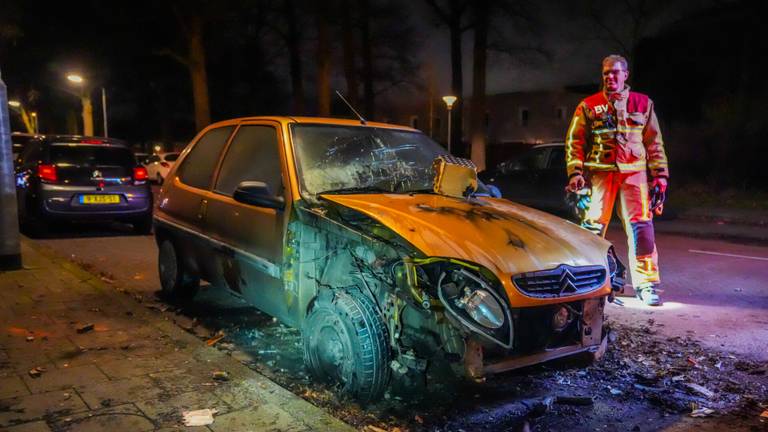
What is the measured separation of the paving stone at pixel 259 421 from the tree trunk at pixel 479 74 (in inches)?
769

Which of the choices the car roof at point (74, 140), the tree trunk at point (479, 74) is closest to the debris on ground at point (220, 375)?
the car roof at point (74, 140)

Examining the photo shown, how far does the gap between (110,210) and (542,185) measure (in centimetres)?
815

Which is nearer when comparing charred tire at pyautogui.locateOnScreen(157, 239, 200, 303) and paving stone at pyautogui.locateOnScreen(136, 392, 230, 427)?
paving stone at pyautogui.locateOnScreen(136, 392, 230, 427)

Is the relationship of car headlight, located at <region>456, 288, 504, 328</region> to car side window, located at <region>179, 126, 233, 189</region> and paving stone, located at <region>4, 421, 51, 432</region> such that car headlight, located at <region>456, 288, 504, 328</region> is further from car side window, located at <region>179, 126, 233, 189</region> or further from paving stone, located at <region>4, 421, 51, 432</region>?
car side window, located at <region>179, 126, 233, 189</region>

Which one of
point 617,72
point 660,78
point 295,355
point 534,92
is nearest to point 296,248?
point 295,355

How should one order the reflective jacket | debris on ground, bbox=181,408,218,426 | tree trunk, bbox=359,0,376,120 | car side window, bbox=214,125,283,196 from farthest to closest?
tree trunk, bbox=359,0,376,120, the reflective jacket, car side window, bbox=214,125,283,196, debris on ground, bbox=181,408,218,426

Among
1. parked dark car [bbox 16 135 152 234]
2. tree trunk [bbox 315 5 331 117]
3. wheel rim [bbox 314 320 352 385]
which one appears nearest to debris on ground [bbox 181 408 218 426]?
wheel rim [bbox 314 320 352 385]

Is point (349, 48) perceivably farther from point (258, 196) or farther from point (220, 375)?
point (220, 375)

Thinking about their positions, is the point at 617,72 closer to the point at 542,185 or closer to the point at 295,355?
the point at 295,355

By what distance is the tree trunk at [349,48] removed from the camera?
23.0 meters

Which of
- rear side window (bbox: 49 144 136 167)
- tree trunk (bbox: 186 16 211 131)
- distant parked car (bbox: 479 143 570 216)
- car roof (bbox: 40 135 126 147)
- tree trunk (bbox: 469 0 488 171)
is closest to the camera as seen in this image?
rear side window (bbox: 49 144 136 167)

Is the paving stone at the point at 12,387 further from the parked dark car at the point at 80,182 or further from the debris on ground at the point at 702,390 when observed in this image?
the parked dark car at the point at 80,182

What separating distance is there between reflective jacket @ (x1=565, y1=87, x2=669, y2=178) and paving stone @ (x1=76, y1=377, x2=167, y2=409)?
Answer: 4.14 m

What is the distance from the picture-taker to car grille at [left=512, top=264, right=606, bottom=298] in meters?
3.17
